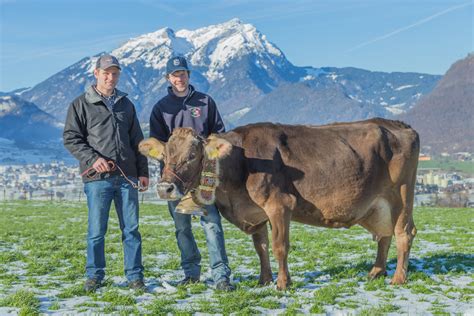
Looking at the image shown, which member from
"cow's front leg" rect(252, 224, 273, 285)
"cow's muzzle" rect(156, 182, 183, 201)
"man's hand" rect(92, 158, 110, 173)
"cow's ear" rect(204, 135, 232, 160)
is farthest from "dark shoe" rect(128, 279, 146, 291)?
"cow's ear" rect(204, 135, 232, 160)

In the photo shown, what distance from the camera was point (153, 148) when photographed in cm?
856

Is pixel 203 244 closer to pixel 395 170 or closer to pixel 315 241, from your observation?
pixel 315 241

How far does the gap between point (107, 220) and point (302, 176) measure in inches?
119

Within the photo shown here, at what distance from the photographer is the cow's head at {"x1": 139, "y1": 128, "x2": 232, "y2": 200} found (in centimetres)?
809

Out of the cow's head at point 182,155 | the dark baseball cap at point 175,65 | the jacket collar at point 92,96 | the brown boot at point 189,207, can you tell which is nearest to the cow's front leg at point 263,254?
the brown boot at point 189,207

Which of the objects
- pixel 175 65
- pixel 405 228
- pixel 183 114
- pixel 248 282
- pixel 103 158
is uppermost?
pixel 175 65

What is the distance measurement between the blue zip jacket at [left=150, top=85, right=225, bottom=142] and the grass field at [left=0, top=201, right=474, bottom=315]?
2.41m

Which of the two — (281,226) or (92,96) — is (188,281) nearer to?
(281,226)

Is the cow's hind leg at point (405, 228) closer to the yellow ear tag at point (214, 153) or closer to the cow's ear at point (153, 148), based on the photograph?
the yellow ear tag at point (214, 153)

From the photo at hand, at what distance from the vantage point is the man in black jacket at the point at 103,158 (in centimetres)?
880

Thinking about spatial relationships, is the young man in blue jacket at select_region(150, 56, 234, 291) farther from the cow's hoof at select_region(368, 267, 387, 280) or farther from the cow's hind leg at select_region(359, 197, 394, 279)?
the cow's hind leg at select_region(359, 197, 394, 279)

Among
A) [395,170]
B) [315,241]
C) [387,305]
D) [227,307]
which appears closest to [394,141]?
[395,170]

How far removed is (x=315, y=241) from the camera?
15344 millimetres

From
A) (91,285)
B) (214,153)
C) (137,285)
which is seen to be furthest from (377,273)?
(91,285)
